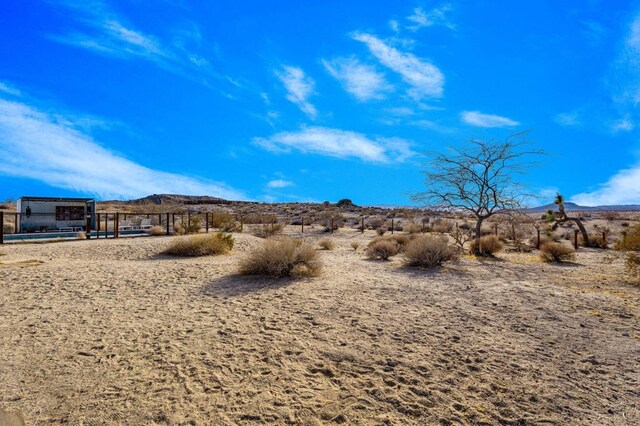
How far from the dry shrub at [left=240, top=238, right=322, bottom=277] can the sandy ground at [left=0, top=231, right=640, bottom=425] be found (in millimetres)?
647

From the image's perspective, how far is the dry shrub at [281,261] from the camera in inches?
380

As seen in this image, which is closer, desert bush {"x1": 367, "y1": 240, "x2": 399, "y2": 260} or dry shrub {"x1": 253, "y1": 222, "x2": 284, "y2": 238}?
desert bush {"x1": 367, "y1": 240, "x2": 399, "y2": 260}

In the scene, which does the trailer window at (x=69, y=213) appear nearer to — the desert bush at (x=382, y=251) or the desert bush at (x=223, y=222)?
the desert bush at (x=223, y=222)

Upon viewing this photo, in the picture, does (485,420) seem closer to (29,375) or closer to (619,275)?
(29,375)

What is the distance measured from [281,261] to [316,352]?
5.02 m

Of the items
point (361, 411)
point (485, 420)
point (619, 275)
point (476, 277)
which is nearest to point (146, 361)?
point (361, 411)

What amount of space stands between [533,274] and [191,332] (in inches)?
386

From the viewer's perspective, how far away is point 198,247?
46.3ft

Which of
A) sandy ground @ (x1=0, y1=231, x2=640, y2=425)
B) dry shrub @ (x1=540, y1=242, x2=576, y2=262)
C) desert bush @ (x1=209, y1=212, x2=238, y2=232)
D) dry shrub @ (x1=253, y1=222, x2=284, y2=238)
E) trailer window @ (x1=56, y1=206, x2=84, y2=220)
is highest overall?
trailer window @ (x1=56, y1=206, x2=84, y2=220)

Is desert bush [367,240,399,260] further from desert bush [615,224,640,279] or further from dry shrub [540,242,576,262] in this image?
desert bush [615,224,640,279]

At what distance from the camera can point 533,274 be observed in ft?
36.4

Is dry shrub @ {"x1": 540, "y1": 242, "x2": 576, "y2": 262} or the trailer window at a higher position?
the trailer window

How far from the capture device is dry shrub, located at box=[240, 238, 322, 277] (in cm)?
964

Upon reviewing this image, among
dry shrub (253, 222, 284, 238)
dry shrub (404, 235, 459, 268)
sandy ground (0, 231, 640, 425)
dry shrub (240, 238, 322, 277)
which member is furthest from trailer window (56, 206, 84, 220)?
dry shrub (404, 235, 459, 268)
